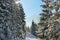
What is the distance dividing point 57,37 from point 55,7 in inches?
131

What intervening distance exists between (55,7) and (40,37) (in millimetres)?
9589

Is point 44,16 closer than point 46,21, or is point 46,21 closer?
point 46,21

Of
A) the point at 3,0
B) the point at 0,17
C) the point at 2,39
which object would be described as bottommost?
the point at 2,39

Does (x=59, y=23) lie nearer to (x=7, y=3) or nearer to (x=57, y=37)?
(x=57, y=37)

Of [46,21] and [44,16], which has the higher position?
[44,16]

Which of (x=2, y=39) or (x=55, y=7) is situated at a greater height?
(x=55, y=7)

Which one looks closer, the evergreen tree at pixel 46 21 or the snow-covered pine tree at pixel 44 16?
the evergreen tree at pixel 46 21

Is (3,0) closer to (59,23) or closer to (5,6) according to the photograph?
(5,6)

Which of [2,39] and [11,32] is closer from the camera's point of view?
[2,39]

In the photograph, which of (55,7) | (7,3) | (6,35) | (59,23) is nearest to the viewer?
(59,23)

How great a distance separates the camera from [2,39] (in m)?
34.2

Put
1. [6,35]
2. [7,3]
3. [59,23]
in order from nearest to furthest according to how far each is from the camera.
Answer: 1. [59,23]
2. [6,35]
3. [7,3]

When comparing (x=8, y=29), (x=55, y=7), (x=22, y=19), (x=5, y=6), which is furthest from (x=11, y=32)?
(x=22, y=19)

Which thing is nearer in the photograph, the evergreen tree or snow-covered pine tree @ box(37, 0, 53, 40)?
the evergreen tree
